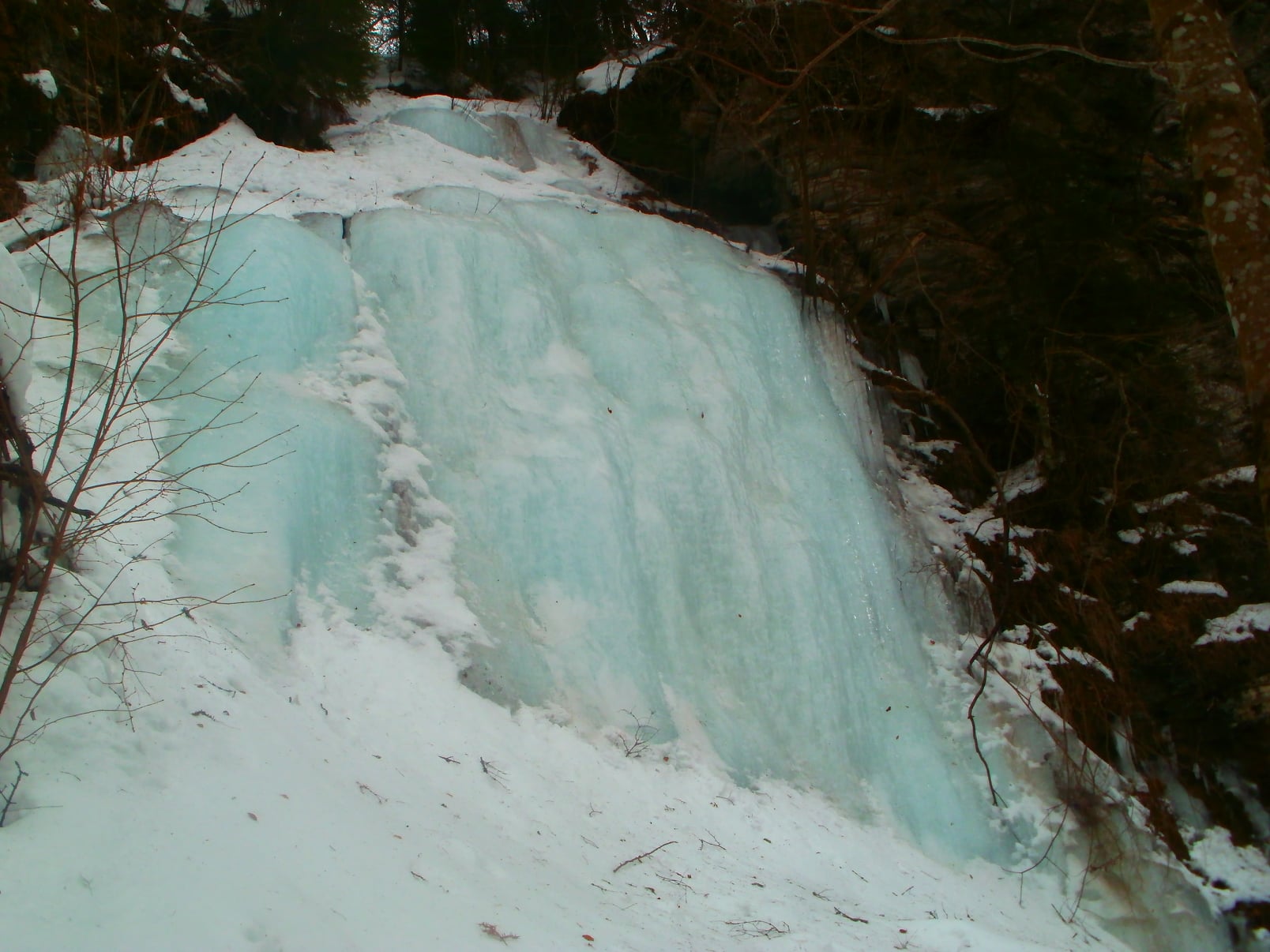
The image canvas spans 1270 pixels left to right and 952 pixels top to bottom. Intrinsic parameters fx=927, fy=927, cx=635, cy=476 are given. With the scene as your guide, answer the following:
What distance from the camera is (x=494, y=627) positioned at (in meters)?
5.22

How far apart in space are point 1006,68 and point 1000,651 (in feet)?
17.3

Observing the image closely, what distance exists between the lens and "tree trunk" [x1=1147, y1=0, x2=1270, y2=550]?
8.21 feet

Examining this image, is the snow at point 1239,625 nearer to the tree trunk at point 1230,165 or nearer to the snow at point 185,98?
the tree trunk at point 1230,165

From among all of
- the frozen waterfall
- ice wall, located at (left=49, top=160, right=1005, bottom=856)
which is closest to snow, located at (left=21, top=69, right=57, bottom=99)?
ice wall, located at (left=49, top=160, right=1005, bottom=856)

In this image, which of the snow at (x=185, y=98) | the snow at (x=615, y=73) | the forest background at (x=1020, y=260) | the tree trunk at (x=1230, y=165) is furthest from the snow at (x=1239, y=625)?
the snow at (x=185, y=98)

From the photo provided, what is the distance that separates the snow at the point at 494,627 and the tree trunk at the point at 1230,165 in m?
2.76

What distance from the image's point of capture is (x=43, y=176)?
6715mm

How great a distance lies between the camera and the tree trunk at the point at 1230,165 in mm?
2502

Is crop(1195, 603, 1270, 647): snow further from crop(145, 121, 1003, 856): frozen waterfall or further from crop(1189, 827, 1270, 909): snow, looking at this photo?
crop(145, 121, 1003, 856): frozen waterfall

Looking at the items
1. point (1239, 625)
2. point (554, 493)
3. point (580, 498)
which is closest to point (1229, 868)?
point (1239, 625)

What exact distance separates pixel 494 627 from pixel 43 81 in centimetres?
516

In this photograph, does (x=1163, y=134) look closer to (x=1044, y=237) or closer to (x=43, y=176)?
(x=1044, y=237)

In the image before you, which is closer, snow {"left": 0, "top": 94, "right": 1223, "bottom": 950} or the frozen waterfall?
snow {"left": 0, "top": 94, "right": 1223, "bottom": 950}

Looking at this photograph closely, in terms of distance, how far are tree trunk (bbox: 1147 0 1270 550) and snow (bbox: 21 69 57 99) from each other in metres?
7.00
